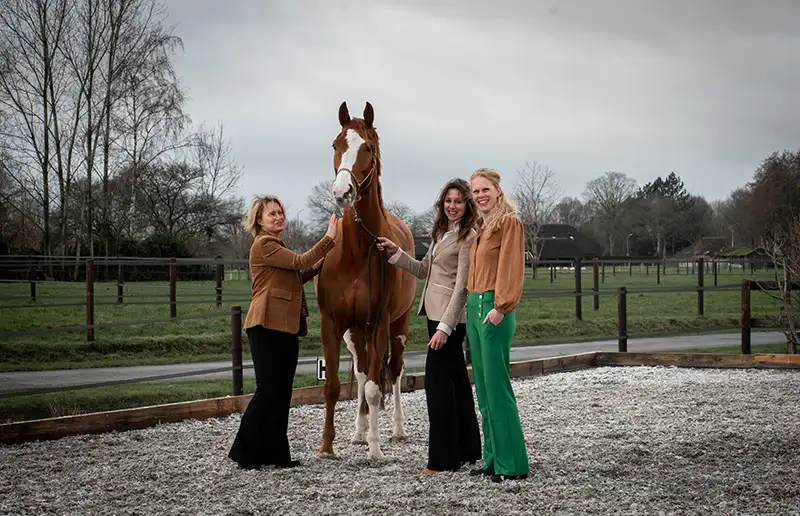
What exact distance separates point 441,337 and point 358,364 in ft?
3.60

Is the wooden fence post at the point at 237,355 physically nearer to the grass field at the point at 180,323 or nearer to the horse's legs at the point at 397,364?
the grass field at the point at 180,323

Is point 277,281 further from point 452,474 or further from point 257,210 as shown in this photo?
point 452,474

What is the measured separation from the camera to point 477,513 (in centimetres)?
340

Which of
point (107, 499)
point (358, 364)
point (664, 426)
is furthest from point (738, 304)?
point (107, 499)

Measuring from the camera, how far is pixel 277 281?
15.3ft

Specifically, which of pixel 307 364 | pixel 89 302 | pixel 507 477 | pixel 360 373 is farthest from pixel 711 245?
pixel 507 477

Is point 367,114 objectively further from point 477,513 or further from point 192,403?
point 192,403

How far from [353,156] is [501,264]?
115 cm

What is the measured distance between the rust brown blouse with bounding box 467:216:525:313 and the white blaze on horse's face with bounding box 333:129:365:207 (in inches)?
31.7

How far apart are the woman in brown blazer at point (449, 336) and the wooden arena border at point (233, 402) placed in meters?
1.79

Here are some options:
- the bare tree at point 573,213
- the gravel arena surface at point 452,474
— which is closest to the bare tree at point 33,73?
the gravel arena surface at point 452,474

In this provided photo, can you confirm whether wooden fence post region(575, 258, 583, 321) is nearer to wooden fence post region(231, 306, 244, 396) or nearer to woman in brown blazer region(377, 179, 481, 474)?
wooden fence post region(231, 306, 244, 396)

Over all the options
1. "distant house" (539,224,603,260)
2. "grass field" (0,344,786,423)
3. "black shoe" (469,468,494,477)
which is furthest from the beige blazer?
"distant house" (539,224,603,260)

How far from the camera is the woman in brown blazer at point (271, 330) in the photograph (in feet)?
14.7
